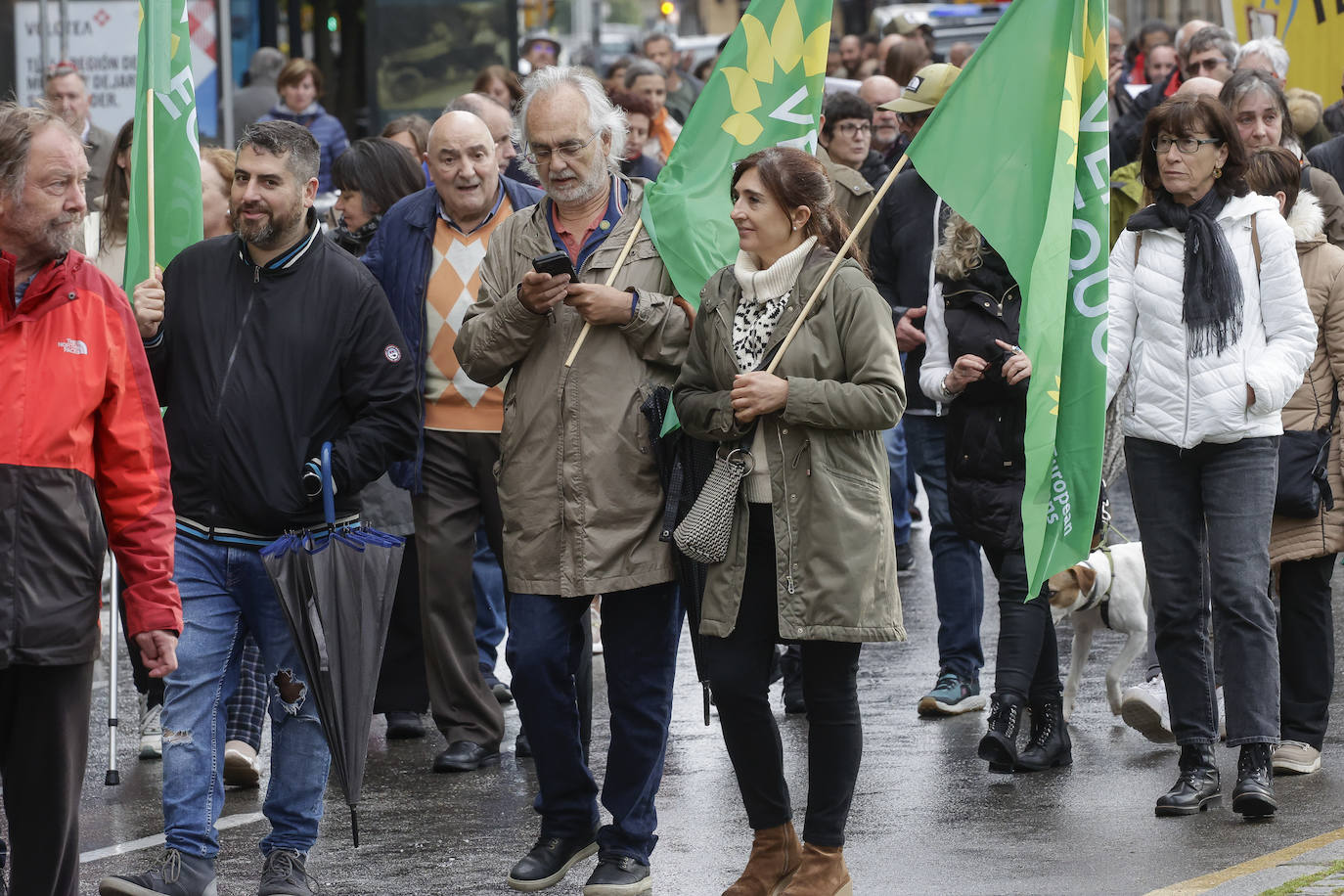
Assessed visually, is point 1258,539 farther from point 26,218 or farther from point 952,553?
point 26,218

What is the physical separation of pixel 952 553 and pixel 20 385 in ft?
15.0

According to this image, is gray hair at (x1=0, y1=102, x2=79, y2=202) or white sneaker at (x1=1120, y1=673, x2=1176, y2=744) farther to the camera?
white sneaker at (x1=1120, y1=673, x2=1176, y2=744)

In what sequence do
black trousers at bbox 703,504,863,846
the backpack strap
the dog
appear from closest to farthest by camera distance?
1. black trousers at bbox 703,504,863,846
2. the backpack strap
3. the dog

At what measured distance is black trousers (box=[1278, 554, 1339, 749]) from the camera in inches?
283

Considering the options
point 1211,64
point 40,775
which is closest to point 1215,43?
point 1211,64

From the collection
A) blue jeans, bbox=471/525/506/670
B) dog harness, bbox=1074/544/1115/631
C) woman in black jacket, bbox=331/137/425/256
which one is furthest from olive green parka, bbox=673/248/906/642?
woman in black jacket, bbox=331/137/425/256

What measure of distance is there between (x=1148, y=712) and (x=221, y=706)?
128 inches

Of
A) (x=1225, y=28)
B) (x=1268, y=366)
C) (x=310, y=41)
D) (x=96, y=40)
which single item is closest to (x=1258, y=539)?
(x=1268, y=366)

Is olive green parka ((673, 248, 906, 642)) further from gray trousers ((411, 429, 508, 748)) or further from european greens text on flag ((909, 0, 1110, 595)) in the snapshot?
gray trousers ((411, 429, 508, 748))

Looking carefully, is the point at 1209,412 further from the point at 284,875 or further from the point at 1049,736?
the point at 284,875

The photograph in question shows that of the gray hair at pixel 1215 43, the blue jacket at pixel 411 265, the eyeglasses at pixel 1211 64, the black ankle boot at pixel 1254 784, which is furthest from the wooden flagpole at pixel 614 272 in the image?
the gray hair at pixel 1215 43

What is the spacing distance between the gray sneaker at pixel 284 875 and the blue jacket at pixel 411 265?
6.44 ft

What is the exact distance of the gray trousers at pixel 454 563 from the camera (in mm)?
7715

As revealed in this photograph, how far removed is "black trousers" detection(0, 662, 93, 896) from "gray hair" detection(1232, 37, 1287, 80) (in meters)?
8.38
